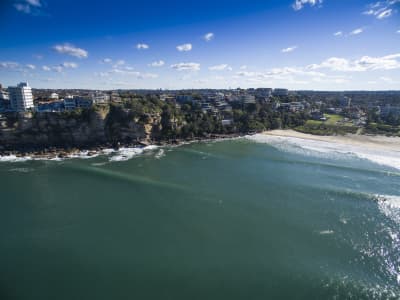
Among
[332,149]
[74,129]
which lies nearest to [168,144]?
[74,129]

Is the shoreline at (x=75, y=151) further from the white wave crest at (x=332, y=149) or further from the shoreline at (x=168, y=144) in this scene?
the white wave crest at (x=332, y=149)

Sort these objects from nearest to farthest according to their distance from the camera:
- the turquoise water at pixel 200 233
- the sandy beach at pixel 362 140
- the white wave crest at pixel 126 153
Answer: the turquoise water at pixel 200 233 → the white wave crest at pixel 126 153 → the sandy beach at pixel 362 140

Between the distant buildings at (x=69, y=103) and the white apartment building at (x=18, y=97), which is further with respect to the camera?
the distant buildings at (x=69, y=103)

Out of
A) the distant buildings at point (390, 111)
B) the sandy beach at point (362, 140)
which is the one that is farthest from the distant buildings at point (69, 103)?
the distant buildings at point (390, 111)

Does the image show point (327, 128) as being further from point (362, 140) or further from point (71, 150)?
point (71, 150)

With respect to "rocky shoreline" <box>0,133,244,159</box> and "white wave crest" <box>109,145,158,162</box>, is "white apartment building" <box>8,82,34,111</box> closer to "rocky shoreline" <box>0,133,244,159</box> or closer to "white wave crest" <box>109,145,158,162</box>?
"rocky shoreline" <box>0,133,244,159</box>
